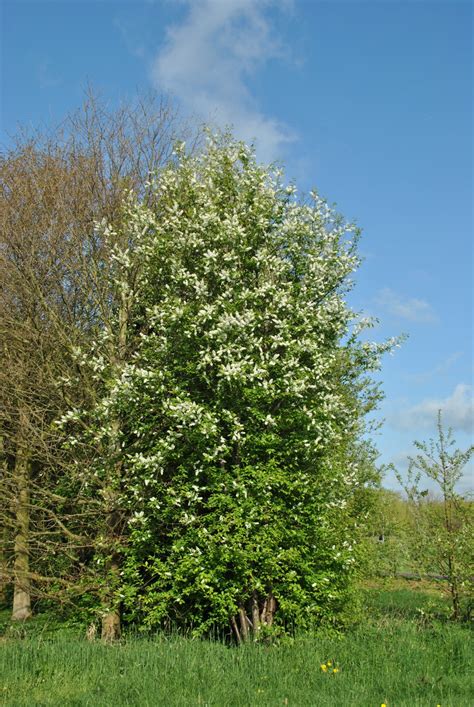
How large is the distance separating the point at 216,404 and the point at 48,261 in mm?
6839

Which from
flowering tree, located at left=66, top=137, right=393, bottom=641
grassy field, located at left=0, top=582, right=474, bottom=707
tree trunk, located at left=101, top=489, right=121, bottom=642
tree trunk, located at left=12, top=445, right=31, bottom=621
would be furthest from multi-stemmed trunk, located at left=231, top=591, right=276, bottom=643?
tree trunk, located at left=12, top=445, right=31, bottom=621

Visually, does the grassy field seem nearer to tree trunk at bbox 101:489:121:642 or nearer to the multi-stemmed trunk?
the multi-stemmed trunk

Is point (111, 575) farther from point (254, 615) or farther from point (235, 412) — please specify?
→ point (235, 412)

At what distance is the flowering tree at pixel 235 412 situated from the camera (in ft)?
38.3

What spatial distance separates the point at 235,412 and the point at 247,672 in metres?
4.94

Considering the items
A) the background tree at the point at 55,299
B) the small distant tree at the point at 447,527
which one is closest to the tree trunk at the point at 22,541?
the background tree at the point at 55,299

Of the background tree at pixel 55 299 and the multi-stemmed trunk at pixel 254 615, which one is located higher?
the background tree at pixel 55 299

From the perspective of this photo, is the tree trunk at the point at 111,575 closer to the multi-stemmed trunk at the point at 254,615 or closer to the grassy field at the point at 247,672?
the grassy field at the point at 247,672

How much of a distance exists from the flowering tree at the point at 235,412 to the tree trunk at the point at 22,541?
2886mm

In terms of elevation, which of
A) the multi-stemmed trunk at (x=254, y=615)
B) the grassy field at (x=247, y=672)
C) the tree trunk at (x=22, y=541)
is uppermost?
the tree trunk at (x=22, y=541)

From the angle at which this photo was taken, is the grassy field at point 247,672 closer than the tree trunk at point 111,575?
Yes

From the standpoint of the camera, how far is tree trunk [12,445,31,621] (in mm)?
15203

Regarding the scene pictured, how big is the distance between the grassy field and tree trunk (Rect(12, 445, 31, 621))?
16.4 feet

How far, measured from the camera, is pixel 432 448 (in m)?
15.0
